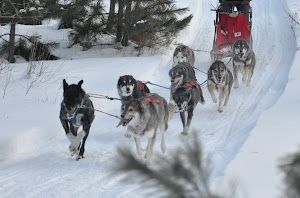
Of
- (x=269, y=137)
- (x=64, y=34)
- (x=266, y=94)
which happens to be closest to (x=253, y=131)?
(x=269, y=137)

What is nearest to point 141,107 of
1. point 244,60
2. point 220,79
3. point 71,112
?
point 71,112

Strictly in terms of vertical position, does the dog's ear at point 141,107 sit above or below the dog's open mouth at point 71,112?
above

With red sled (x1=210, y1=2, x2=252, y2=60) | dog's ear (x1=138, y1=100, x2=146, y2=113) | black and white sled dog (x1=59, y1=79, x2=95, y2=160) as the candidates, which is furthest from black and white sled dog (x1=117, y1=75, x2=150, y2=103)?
red sled (x1=210, y1=2, x2=252, y2=60)

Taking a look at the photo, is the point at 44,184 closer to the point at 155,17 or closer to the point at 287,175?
the point at 287,175

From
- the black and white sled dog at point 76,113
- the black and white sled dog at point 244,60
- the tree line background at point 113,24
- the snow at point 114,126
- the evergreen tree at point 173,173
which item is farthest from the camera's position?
the tree line background at point 113,24

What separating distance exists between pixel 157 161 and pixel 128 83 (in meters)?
4.11

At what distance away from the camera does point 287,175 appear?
0.79 metres

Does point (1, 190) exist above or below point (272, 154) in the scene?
below

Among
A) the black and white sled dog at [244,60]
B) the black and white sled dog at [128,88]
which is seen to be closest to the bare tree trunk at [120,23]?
the black and white sled dog at [244,60]

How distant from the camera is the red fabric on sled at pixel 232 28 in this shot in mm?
8219

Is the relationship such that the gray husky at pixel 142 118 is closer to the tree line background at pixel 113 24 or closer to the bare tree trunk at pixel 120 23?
the tree line background at pixel 113 24

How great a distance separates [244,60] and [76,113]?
3.88 m

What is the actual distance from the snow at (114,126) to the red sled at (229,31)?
615mm

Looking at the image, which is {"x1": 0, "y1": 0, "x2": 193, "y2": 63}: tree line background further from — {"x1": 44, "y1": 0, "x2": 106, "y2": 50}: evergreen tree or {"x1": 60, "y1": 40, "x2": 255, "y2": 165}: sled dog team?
{"x1": 60, "y1": 40, "x2": 255, "y2": 165}: sled dog team
